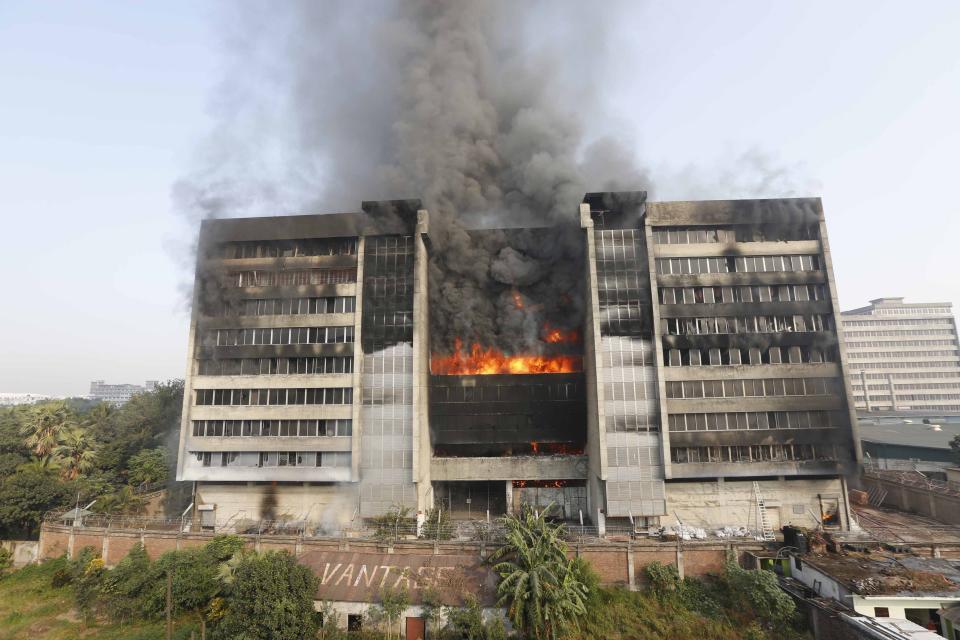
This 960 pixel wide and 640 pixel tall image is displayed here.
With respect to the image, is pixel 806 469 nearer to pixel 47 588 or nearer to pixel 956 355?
pixel 47 588

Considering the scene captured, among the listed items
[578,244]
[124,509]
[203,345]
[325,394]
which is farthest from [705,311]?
[124,509]

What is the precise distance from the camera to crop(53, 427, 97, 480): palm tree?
45094mm

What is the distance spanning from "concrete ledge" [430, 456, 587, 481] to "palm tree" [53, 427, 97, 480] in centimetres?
3327

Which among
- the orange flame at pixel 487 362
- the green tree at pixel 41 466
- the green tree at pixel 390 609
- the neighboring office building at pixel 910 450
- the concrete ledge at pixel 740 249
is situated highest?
the concrete ledge at pixel 740 249

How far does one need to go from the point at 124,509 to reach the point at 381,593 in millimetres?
29399

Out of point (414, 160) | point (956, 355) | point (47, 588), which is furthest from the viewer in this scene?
point (956, 355)

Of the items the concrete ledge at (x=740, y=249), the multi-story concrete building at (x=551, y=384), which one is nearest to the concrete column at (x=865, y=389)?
the multi-story concrete building at (x=551, y=384)

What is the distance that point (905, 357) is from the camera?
121125mm

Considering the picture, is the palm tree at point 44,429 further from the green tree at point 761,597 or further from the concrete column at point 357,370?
the green tree at point 761,597

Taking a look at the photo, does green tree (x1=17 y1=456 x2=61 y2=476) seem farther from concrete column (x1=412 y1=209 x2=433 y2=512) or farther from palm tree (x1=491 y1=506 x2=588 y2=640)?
palm tree (x1=491 y1=506 x2=588 y2=640)

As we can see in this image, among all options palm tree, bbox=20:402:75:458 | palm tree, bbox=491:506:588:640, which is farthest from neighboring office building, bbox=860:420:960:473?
palm tree, bbox=20:402:75:458

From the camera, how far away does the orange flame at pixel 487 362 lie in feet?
153

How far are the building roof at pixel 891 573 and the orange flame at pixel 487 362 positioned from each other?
2388 centimetres

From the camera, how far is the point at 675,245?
42.2 metres
